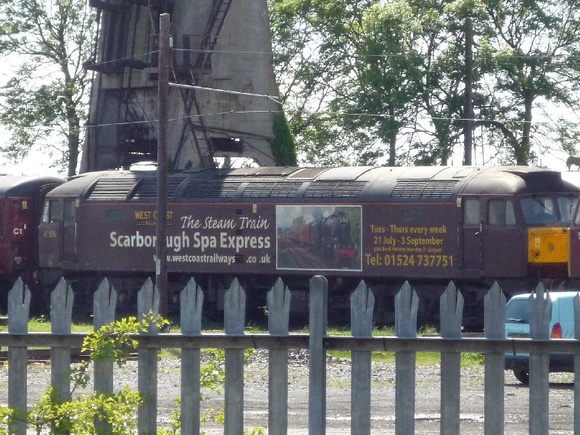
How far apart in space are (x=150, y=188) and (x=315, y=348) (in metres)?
22.1

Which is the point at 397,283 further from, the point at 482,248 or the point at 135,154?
the point at 135,154

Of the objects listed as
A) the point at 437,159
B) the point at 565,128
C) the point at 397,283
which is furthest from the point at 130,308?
the point at 565,128

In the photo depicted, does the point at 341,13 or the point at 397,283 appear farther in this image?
the point at 341,13

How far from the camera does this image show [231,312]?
6988 millimetres

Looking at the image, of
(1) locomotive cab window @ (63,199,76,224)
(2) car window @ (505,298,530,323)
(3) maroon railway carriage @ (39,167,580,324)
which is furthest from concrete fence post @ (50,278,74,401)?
(1) locomotive cab window @ (63,199,76,224)

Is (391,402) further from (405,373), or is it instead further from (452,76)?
(452,76)

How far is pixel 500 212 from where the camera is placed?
941 inches

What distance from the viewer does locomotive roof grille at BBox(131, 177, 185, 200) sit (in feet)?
93.2

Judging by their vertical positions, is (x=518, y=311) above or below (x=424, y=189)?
below

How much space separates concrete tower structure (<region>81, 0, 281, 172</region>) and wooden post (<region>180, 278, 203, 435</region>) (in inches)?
1218

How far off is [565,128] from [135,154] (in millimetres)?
16879

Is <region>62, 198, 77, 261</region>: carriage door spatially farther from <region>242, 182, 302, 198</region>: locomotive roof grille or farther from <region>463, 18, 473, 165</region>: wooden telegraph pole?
<region>463, 18, 473, 165</region>: wooden telegraph pole

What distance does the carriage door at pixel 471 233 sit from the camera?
2400 cm

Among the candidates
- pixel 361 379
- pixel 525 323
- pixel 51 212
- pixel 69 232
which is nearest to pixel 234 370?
pixel 361 379
